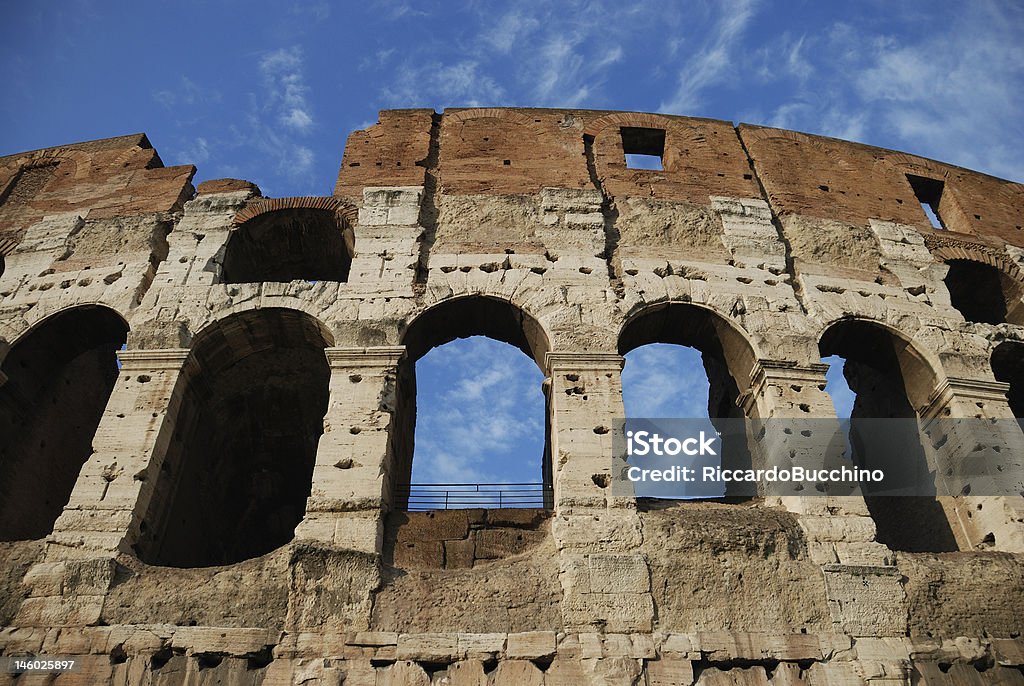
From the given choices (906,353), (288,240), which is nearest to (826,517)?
(906,353)

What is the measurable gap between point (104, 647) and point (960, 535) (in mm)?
8307

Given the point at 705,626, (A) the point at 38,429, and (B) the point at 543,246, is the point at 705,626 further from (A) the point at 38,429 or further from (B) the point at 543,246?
(A) the point at 38,429

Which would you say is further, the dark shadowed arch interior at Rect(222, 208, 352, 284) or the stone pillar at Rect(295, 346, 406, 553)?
the dark shadowed arch interior at Rect(222, 208, 352, 284)

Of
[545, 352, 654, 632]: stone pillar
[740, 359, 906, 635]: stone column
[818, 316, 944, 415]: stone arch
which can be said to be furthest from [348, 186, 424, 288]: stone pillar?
[818, 316, 944, 415]: stone arch

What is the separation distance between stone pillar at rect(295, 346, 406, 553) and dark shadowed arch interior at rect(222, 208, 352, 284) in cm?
266

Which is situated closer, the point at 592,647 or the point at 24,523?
the point at 592,647

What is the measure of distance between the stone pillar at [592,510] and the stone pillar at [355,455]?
1.68m

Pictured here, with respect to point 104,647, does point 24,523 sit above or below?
above

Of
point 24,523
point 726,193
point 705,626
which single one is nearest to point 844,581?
point 705,626

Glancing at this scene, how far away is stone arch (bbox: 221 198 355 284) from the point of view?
11094 mm

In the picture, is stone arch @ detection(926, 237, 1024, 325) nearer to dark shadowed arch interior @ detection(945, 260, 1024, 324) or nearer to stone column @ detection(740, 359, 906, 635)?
dark shadowed arch interior @ detection(945, 260, 1024, 324)

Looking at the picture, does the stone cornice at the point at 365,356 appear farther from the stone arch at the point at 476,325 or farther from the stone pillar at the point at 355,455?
the stone arch at the point at 476,325

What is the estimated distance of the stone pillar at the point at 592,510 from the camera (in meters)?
7.18

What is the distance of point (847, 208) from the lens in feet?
38.8
